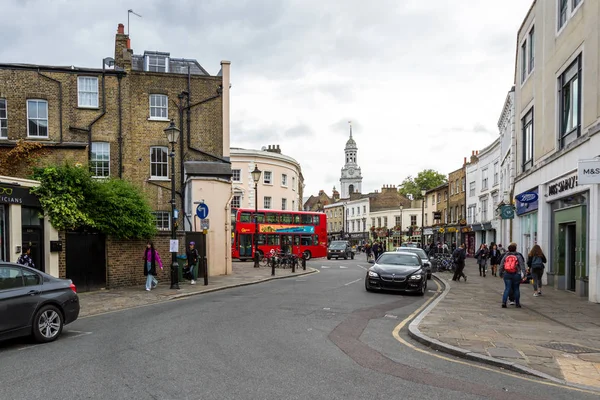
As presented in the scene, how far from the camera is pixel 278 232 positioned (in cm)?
3950

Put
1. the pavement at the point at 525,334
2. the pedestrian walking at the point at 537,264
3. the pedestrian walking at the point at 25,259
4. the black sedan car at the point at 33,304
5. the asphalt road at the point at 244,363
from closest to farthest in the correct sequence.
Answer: the asphalt road at the point at 244,363
the pavement at the point at 525,334
the black sedan car at the point at 33,304
the pedestrian walking at the point at 25,259
the pedestrian walking at the point at 537,264

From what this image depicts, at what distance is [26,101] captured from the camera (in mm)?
24203

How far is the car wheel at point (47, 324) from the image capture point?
27.2ft

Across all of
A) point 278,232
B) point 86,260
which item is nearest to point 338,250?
point 278,232

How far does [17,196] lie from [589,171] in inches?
623

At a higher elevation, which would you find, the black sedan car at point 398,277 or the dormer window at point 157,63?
the dormer window at point 157,63

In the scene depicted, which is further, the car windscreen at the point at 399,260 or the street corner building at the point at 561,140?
the car windscreen at the point at 399,260

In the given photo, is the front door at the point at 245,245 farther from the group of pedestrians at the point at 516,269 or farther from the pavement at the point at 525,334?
the pavement at the point at 525,334

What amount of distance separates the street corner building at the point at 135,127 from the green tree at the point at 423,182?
176ft

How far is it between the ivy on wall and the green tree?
6255 centimetres

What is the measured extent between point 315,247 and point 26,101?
84.0 ft

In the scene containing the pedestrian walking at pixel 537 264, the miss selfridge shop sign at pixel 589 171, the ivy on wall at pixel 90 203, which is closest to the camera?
the miss selfridge shop sign at pixel 589 171

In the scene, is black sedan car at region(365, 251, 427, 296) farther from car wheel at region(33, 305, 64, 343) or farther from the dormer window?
the dormer window

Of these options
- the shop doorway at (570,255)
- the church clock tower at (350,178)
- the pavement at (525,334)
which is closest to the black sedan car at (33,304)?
the pavement at (525,334)
